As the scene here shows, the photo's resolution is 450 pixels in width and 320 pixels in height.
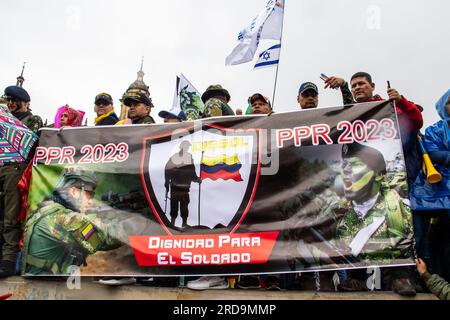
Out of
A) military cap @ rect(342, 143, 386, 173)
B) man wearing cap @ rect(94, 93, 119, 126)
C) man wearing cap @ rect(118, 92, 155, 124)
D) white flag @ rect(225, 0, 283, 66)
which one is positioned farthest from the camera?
white flag @ rect(225, 0, 283, 66)

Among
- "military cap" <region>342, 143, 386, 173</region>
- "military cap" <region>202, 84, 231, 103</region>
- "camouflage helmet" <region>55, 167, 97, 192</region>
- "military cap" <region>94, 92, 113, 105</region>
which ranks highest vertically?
"military cap" <region>202, 84, 231, 103</region>

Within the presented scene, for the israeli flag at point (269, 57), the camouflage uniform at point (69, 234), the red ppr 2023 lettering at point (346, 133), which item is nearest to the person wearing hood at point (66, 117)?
the camouflage uniform at point (69, 234)

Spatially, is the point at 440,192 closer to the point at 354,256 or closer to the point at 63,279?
the point at 354,256

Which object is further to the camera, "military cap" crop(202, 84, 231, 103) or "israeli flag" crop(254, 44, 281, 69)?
"israeli flag" crop(254, 44, 281, 69)

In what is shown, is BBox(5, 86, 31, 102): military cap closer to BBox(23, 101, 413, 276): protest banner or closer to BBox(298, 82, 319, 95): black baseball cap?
BBox(23, 101, 413, 276): protest banner

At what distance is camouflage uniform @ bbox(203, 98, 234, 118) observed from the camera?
400cm

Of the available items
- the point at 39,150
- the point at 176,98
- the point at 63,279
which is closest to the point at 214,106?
the point at 39,150

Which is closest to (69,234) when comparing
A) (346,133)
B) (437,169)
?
(346,133)

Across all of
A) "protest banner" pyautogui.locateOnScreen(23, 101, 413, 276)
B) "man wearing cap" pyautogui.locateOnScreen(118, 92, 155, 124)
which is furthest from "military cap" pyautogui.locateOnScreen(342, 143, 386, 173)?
"man wearing cap" pyautogui.locateOnScreen(118, 92, 155, 124)

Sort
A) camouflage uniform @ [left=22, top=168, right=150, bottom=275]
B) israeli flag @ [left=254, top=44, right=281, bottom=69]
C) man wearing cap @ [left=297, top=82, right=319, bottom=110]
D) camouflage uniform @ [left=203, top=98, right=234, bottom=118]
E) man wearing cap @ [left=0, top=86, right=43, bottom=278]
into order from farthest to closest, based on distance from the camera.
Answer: israeli flag @ [left=254, top=44, right=281, bottom=69] < man wearing cap @ [left=297, top=82, right=319, bottom=110] < camouflage uniform @ [left=203, top=98, right=234, bottom=118] < man wearing cap @ [left=0, top=86, right=43, bottom=278] < camouflage uniform @ [left=22, top=168, right=150, bottom=275]

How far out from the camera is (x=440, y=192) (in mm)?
3020

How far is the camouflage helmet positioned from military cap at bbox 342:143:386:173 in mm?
2530

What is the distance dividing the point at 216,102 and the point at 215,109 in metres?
0.14

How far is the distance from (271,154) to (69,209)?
214 centimetres
